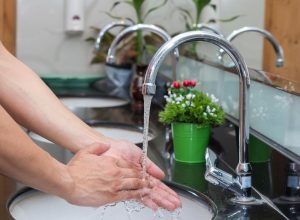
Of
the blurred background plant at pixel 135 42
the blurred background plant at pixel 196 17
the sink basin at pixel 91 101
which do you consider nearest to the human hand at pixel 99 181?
the blurred background plant at pixel 196 17

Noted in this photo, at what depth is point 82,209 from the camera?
4.37 feet

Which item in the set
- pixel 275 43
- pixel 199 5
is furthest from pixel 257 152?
pixel 199 5

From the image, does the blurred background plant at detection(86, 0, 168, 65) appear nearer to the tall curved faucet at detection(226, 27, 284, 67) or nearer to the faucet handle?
the tall curved faucet at detection(226, 27, 284, 67)

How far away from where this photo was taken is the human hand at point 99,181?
1.02 metres

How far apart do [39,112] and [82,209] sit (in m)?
0.25

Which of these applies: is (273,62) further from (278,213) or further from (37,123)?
(37,123)

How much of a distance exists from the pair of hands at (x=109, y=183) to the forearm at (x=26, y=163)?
0.03 m

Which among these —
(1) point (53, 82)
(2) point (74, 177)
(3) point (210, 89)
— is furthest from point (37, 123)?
(1) point (53, 82)

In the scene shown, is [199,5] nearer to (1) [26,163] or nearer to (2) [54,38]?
(2) [54,38]

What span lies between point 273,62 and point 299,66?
0.14 m

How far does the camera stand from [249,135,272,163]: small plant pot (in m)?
1.43

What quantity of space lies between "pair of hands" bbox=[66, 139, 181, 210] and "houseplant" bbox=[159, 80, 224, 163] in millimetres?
171

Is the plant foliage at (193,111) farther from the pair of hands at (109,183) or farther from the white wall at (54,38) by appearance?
the white wall at (54,38)

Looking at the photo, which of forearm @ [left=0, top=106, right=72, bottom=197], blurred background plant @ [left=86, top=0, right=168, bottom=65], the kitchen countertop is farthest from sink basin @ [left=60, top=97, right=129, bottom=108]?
forearm @ [left=0, top=106, right=72, bottom=197]
